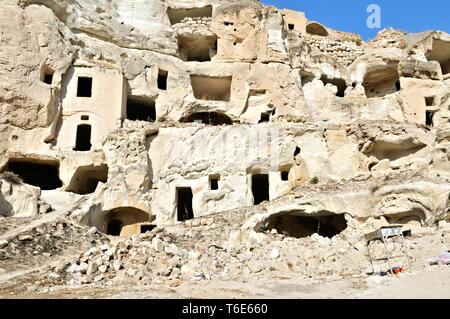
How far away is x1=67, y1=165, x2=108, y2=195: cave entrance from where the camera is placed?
67.6ft

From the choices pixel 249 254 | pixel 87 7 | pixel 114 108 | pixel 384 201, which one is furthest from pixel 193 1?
pixel 249 254

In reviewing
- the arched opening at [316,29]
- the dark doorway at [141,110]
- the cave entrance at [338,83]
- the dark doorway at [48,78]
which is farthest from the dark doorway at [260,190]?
the arched opening at [316,29]

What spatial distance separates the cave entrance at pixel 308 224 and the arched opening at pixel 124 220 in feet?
17.6

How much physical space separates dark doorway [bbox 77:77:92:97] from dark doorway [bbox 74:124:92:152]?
2.11 meters

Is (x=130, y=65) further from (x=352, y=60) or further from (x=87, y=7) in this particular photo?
(x=352, y=60)

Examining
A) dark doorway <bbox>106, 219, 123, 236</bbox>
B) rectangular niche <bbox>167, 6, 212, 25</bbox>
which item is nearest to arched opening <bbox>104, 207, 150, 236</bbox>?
dark doorway <bbox>106, 219, 123, 236</bbox>

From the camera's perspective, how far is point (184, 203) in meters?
21.9

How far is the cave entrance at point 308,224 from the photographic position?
18297mm

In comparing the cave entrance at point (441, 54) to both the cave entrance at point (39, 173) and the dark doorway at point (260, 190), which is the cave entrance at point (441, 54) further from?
the cave entrance at point (39, 173)

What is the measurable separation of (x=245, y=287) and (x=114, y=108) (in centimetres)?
1509

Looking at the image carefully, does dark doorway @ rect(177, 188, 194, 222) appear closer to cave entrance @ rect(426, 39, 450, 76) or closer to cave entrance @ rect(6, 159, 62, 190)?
cave entrance @ rect(6, 159, 62, 190)

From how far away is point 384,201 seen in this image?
55.1 ft

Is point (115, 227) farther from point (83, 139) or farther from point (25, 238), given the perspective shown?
point (25, 238)

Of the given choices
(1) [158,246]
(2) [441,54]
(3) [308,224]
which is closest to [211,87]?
(3) [308,224]
